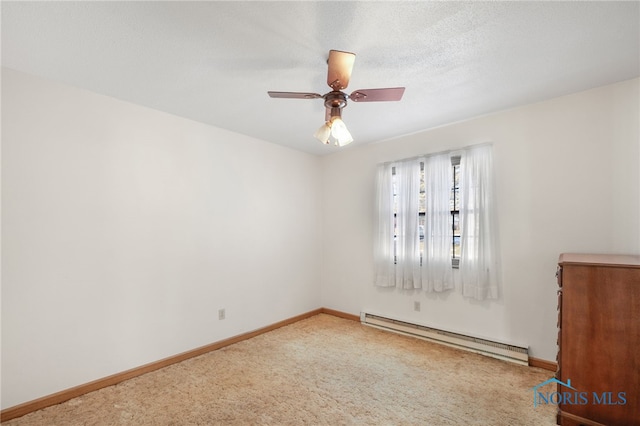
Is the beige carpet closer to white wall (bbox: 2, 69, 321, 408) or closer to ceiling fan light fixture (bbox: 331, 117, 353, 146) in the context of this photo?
white wall (bbox: 2, 69, 321, 408)

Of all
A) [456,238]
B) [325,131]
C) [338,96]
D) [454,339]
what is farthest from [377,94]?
[454,339]

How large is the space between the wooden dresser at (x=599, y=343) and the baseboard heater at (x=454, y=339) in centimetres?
93

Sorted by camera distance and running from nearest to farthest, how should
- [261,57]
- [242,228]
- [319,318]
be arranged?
[261,57]
[242,228]
[319,318]

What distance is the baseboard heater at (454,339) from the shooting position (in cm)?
288

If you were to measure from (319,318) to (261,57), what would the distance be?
3.61 metres

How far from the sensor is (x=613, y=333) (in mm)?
1858

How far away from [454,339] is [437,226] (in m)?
1.28

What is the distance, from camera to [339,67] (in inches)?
70.3

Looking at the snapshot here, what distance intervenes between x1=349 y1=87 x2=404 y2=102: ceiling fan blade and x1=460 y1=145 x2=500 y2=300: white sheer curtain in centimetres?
165

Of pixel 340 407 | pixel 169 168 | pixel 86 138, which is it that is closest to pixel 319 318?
pixel 340 407

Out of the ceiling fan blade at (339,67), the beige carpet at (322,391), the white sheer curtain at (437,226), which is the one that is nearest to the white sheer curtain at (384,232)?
the white sheer curtain at (437,226)

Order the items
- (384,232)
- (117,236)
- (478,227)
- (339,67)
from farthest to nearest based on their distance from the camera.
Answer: (384,232) → (478,227) → (117,236) → (339,67)

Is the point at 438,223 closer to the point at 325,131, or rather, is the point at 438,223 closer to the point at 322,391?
the point at 325,131

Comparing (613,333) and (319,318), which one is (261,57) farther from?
(319,318)
